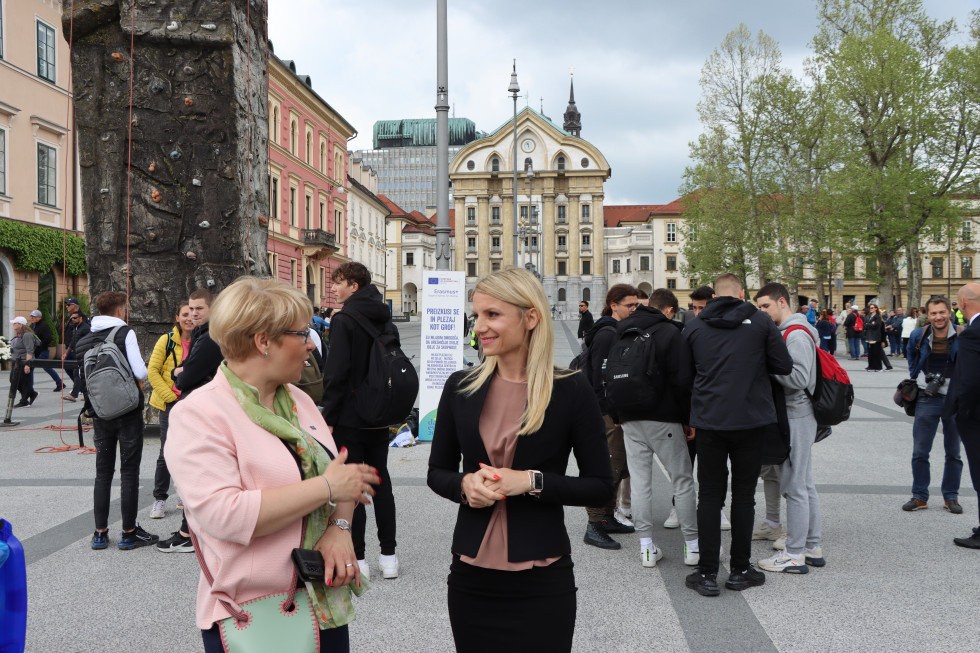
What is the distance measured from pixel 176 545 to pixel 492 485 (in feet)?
13.9

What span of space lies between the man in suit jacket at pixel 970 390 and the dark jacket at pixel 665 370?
2.24 meters

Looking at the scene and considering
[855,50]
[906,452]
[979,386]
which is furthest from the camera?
[855,50]

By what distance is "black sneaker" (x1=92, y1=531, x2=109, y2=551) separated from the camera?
5516mm

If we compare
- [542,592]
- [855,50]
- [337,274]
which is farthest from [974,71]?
[542,592]

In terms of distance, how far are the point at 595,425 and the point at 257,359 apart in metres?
1.11

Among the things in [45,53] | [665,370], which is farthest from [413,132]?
[665,370]

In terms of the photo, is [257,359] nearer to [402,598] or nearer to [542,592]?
[542,592]

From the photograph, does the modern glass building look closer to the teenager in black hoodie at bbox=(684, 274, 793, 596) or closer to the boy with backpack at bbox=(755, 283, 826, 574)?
the boy with backpack at bbox=(755, 283, 826, 574)

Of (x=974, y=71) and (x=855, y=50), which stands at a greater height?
(x=855, y=50)

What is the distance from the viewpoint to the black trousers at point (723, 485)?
15.3 feet

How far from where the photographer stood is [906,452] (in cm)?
939

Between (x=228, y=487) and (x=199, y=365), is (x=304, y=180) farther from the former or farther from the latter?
(x=228, y=487)

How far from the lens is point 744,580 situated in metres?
4.77

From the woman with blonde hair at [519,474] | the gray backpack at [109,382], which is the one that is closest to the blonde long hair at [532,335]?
the woman with blonde hair at [519,474]
